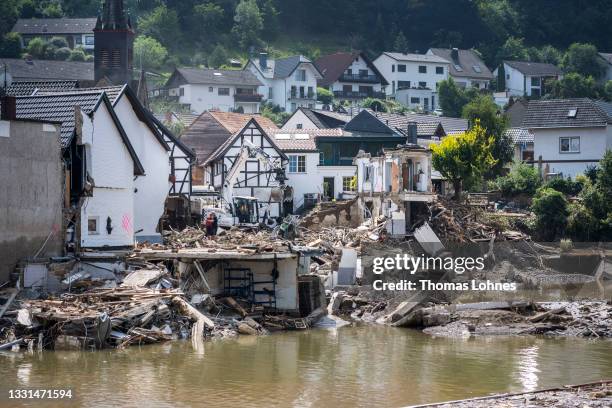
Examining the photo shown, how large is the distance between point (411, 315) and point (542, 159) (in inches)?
1373

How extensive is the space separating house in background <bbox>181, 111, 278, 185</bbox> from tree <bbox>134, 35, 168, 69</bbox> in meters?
45.5

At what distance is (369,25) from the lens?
456 feet

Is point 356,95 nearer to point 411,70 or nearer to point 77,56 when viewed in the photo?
point 411,70

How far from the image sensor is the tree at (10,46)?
104 m

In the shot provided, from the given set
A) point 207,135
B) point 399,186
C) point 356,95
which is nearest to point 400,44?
point 356,95

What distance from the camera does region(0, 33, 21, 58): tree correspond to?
103875 mm

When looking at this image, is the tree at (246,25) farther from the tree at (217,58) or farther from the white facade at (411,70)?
the white facade at (411,70)

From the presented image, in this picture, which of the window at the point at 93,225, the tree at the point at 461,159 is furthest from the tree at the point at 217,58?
the window at the point at 93,225

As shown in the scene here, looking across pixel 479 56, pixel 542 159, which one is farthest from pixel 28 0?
pixel 542 159

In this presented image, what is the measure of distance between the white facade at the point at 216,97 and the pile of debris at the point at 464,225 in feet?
165

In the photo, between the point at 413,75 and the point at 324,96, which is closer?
the point at 324,96

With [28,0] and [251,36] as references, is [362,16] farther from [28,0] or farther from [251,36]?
[28,0]

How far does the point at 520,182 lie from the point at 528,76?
190 feet

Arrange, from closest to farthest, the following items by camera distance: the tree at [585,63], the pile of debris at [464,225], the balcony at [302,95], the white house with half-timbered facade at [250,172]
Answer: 1. the pile of debris at [464,225]
2. the white house with half-timbered facade at [250,172]
3. the balcony at [302,95]
4. the tree at [585,63]
